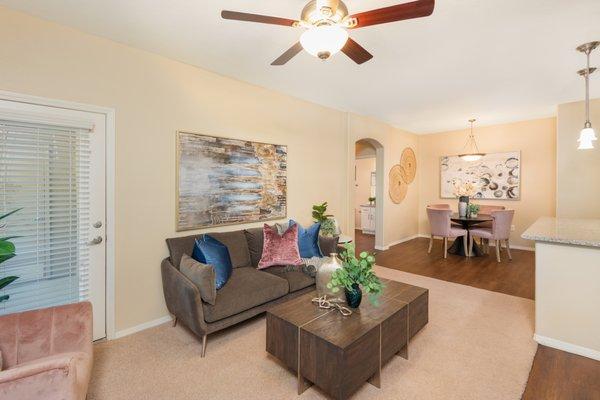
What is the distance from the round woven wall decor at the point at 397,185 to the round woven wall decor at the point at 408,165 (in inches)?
5.7

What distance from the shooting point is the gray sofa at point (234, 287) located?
86.4 inches

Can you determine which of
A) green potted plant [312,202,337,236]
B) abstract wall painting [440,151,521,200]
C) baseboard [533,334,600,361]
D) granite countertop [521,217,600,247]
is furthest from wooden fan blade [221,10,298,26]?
abstract wall painting [440,151,521,200]

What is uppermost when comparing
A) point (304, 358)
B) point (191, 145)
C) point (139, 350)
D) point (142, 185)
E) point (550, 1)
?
point (550, 1)

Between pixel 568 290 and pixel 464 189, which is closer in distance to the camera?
pixel 568 290

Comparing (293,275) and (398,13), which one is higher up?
(398,13)

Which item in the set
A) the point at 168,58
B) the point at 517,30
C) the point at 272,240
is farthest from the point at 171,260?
the point at 517,30

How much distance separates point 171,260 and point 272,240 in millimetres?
1022

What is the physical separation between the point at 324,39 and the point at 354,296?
163cm

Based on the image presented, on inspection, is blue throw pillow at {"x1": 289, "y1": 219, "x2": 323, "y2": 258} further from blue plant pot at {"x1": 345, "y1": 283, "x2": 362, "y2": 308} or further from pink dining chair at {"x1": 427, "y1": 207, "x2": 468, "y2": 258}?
pink dining chair at {"x1": 427, "y1": 207, "x2": 468, "y2": 258}

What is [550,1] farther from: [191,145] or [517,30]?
[191,145]

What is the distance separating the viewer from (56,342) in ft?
5.35

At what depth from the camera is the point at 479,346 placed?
2318 millimetres

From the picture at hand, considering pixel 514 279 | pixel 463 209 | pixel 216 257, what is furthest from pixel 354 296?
pixel 463 209

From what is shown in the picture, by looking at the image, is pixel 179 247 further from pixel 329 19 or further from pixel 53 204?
pixel 329 19
